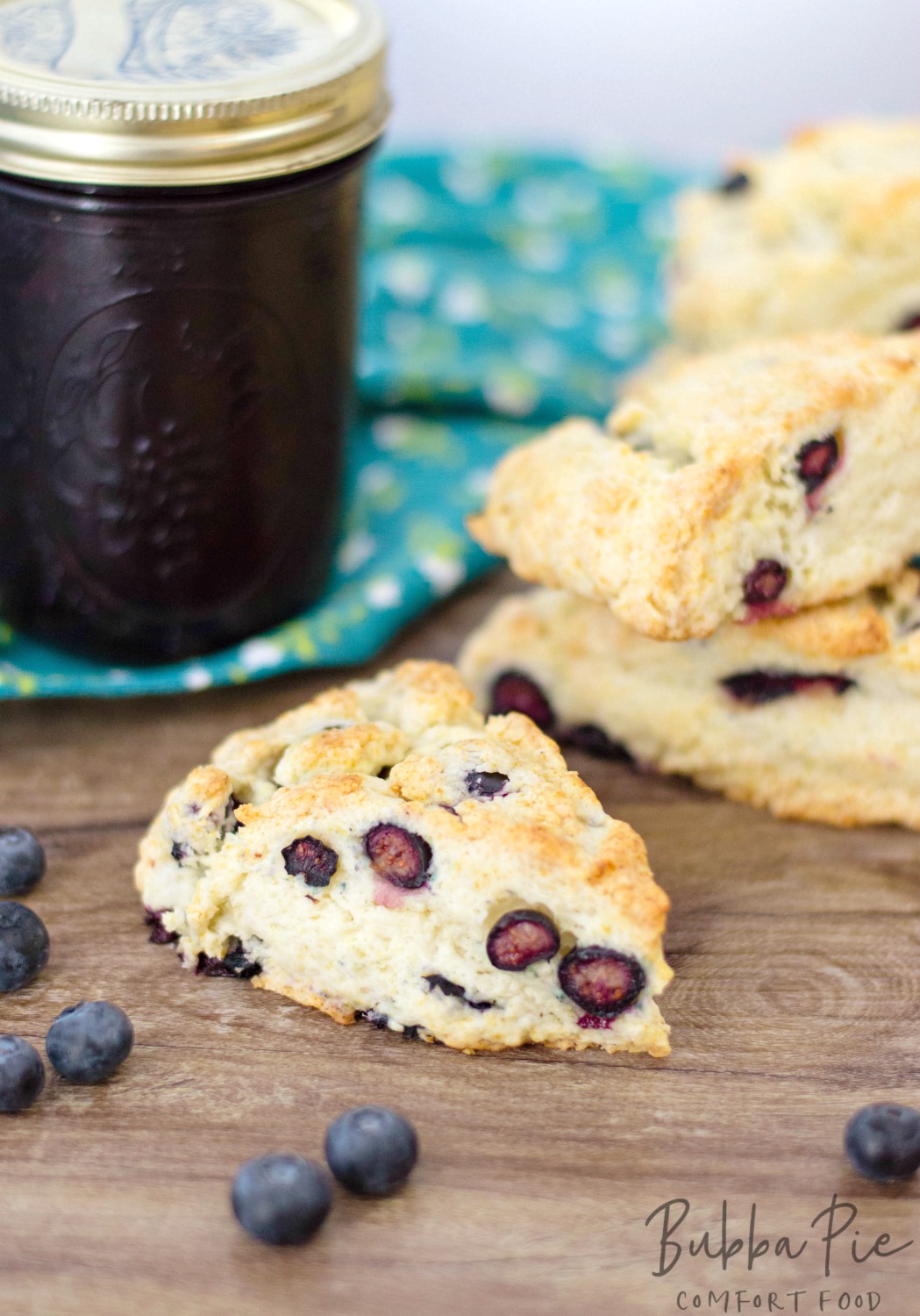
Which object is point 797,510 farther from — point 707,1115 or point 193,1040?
point 193,1040

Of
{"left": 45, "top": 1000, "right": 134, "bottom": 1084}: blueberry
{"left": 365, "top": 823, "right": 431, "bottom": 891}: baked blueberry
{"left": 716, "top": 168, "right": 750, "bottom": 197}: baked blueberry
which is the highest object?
{"left": 716, "top": 168, "right": 750, "bottom": 197}: baked blueberry

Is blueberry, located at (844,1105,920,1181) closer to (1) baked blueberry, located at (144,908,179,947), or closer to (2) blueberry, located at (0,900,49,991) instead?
(1) baked blueberry, located at (144,908,179,947)

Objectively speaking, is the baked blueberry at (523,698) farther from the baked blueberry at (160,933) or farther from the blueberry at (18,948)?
the blueberry at (18,948)

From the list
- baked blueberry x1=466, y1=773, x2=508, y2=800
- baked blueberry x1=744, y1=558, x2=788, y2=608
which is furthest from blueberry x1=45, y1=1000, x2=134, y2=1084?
baked blueberry x1=744, y1=558, x2=788, y2=608

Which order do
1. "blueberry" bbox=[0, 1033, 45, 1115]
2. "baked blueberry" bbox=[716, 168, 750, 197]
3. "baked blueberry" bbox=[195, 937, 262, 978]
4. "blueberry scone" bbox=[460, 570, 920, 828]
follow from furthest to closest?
1. "baked blueberry" bbox=[716, 168, 750, 197]
2. "blueberry scone" bbox=[460, 570, 920, 828]
3. "baked blueberry" bbox=[195, 937, 262, 978]
4. "blueberry" bbox=[0, 1033, 45, 1115]

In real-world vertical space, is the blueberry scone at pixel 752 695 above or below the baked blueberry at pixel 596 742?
above

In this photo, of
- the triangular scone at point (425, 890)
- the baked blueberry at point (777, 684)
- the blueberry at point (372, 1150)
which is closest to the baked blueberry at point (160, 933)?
the triangular scone at point (425, 890)
